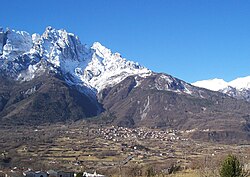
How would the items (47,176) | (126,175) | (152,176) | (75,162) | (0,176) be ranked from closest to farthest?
(152,176), (126,175), (0,176), (47,176), (75,162)

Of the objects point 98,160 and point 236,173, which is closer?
point 236,173

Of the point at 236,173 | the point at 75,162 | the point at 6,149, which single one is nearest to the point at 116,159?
the point at 75,162

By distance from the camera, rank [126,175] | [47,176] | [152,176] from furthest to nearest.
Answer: [47,176] < [126,175] < [152,176]

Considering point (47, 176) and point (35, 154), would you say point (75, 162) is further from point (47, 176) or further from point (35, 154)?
point (47, 176)

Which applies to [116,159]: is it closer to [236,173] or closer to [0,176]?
[0,176]

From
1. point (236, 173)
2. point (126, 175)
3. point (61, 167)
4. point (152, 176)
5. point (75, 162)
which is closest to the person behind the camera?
point (236, 173)

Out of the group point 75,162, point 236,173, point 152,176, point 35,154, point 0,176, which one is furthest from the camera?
point 35,154

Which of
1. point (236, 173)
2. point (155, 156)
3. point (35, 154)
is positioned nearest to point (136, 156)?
point (155, 156)

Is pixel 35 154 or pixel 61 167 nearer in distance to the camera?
pixel 61 167
